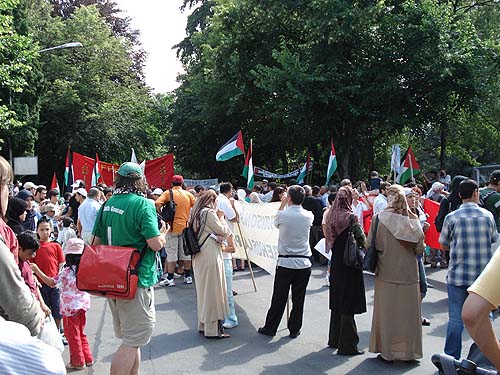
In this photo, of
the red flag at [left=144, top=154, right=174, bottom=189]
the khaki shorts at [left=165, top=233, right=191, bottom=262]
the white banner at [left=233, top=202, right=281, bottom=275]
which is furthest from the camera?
the red flag at [left=144, top=154, right=174, bottom=189]

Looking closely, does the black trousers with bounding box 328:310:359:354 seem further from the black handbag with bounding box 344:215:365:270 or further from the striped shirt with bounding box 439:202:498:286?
the striped shirt with bounding box 439:202:498:286

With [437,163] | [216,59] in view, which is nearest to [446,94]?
[216,59]

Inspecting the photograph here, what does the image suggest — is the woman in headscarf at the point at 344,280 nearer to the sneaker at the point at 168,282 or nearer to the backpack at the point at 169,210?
the sneaker at the point at 168,282

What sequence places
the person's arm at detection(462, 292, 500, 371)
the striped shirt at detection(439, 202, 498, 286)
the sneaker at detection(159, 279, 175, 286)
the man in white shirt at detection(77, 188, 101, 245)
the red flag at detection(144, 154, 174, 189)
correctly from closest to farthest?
the person's arm at detection(462, 292, 500, 371)
the striped shirt at detection(439, 202, 498, 286)
the man in white shirt at detection(77, 188, 101, 245)
the sneaker at detection(159, 279, 175, 286)
the red flag at detection(144, 154, 174, 189)

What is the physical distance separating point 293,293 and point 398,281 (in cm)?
157

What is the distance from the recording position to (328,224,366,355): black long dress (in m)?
6.59

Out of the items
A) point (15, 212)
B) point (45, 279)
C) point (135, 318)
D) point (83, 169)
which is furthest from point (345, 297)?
point (83, 169)

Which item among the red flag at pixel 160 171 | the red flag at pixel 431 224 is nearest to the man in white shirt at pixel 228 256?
the red flag at pixel 431 224

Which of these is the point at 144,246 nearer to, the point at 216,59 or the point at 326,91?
the point at 326,91

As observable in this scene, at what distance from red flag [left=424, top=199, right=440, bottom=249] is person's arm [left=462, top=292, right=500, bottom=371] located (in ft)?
29.9

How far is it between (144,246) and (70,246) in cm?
166

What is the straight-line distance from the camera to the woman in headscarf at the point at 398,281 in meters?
6.16

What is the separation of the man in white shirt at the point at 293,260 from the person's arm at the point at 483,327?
471 cm

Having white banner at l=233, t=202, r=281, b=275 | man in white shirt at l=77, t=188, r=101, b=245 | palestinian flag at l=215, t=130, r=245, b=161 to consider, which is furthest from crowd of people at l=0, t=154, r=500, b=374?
palestinian flag at l=215, t=130, r=245, b=161
